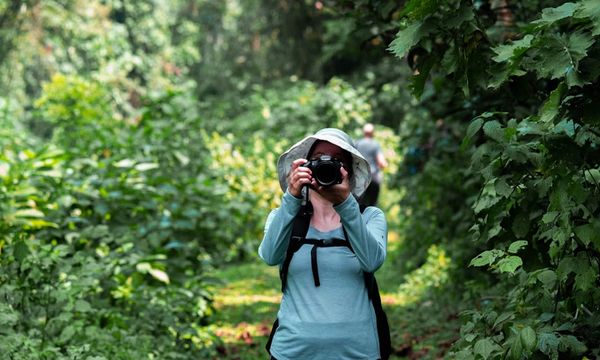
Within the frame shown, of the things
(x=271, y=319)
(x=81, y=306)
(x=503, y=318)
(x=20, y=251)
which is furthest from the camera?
(x=271, y=319)

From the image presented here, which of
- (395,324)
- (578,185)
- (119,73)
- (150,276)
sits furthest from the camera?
(119,73)

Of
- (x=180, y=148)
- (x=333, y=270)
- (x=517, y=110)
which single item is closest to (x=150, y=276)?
(x=180, y=148)

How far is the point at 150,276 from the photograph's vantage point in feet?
23.1

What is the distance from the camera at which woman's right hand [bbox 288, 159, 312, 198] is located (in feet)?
10.3

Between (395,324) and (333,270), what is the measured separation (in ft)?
16.5

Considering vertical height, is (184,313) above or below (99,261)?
below

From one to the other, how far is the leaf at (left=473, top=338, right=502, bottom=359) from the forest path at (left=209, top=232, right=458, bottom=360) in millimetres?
3180

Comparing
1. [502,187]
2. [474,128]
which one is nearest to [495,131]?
[474,128]

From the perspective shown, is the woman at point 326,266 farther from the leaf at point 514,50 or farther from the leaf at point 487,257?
the leaf at point 514,50

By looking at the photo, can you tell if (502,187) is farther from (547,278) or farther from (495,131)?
(547,278)

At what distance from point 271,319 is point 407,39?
5.75 meters

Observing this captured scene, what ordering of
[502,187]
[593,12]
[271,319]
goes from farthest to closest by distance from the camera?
[271,319] → [502,187] → [593,12]

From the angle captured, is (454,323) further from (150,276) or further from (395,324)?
(150,276)

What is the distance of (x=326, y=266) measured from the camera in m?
3.27
